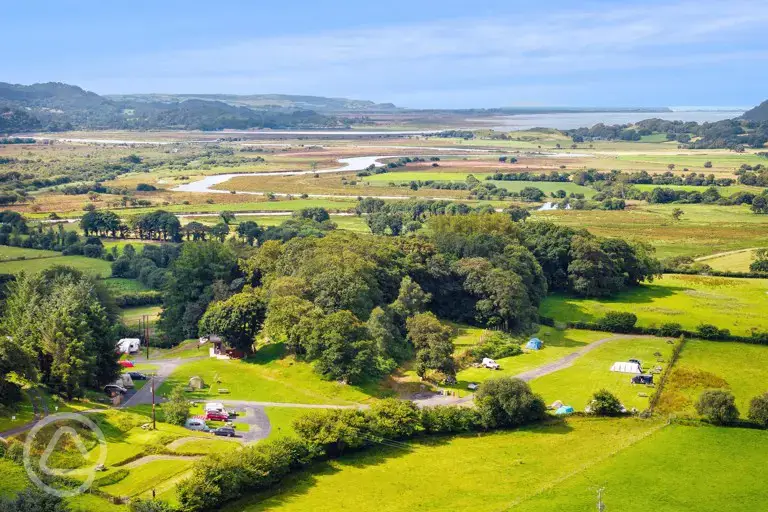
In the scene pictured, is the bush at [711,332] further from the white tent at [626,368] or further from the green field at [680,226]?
the green field at [680,226]

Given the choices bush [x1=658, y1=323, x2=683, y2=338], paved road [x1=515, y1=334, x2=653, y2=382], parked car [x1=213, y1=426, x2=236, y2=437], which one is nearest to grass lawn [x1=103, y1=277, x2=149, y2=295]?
parked car [x1=213, y1=426, x2=236, y2=437]

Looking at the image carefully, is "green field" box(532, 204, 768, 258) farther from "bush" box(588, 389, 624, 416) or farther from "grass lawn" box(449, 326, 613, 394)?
"bush" box(588, 389, 624, 416)

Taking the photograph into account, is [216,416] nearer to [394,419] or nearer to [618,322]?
[394,419]

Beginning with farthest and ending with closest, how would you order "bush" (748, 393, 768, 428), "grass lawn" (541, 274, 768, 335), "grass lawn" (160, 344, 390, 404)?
"grass lawn" (541, 274, 768, 335)
"grass lawn" (160, 344, 390, 404)
"bush" (748, 393, 768, 428)

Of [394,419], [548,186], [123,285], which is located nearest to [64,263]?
[123,285]

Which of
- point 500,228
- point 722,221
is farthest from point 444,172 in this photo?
point 500,228

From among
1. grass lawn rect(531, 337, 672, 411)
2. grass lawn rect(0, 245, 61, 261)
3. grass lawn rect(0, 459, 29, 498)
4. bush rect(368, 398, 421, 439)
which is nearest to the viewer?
grass lawn rect(0, 459, 29, 498)

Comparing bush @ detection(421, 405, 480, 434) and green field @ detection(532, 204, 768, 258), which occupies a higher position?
green field @ detection(532, 204, 768, 258)
